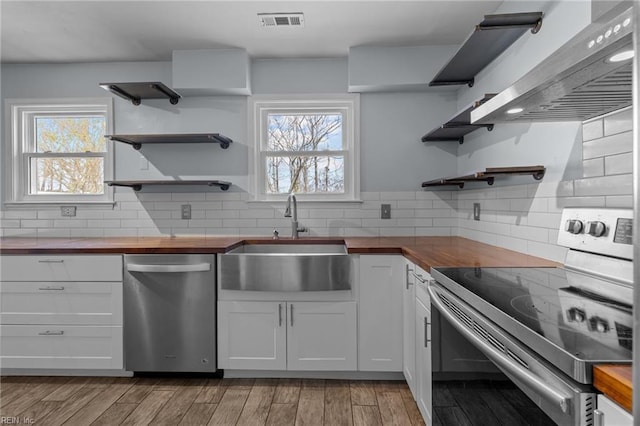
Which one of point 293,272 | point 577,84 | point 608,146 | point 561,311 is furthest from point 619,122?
point 293,272

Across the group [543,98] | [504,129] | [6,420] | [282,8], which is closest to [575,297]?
[543,98]

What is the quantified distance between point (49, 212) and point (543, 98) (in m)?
3.71

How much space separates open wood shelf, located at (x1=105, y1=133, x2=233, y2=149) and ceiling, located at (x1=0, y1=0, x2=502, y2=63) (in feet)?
2.32

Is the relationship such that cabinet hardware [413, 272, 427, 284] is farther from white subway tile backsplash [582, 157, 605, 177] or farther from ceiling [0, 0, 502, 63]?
ceiling [0, 0, 502, 63]

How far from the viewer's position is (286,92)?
3.17 meters

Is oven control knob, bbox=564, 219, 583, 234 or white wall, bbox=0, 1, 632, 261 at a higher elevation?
white wall, bbox=0, 1, 632, 261

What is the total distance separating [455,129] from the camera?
2.71 m

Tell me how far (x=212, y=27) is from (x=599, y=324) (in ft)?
8.99

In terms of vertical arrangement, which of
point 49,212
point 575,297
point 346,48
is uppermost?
point 346,48

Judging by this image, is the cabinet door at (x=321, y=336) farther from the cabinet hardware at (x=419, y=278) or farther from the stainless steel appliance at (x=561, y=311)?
the stainless steel appliance at (x=561, y=311)

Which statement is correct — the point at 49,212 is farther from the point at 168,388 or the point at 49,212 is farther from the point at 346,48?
the point at 346,48

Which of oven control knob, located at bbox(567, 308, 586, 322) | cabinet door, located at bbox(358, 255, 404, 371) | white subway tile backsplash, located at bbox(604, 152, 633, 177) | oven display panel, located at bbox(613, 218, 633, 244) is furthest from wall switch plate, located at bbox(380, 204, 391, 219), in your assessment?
oven control knob, located at bbox(567, 308, 586, 322)

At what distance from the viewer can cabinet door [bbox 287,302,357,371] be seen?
242 centimetres

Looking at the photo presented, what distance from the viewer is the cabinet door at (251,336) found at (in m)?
2.43
